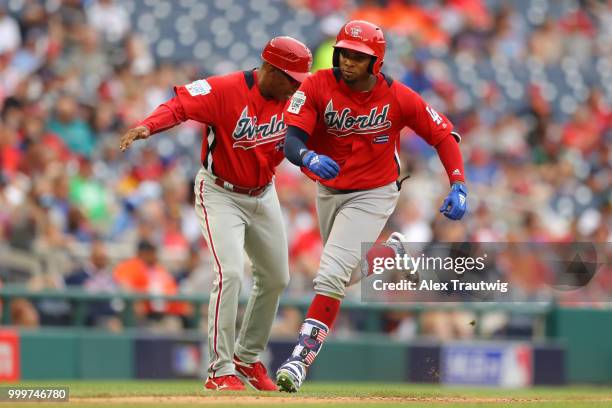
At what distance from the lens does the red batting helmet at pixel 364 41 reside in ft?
21.9

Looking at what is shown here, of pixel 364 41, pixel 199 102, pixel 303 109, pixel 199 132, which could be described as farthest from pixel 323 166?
pixel 199 132

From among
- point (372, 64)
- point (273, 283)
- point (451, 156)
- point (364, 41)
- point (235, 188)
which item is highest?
point (364, 41)

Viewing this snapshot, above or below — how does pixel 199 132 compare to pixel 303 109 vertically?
below

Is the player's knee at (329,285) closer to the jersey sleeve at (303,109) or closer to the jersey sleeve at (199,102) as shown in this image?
the jersey sleeve at (303,109)

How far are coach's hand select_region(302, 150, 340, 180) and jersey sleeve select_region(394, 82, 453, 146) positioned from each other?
24.6 inches

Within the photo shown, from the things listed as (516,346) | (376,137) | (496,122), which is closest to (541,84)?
(496,122)

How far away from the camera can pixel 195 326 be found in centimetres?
1120

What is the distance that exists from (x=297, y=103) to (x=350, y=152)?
42cm

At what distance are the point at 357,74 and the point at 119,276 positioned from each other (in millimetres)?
4844

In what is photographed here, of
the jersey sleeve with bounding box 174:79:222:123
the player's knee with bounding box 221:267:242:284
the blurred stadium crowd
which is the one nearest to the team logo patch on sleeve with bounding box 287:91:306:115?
the jersey sleeve with bounding box 174:79:222:123

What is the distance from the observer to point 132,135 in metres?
6.70

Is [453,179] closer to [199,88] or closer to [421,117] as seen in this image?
[421,117]

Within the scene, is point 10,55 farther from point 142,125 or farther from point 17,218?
point 142,125

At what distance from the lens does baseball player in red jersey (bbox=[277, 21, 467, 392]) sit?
21.9 ft
